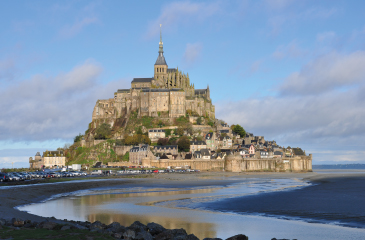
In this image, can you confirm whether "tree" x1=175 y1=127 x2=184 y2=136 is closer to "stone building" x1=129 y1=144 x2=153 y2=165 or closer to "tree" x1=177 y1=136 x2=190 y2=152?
"tree" x1=177 y1=136 x2=190 y2=152

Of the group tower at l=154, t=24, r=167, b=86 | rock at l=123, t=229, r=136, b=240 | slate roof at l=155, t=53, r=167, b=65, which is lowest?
rock at l=123, t=229, r=136, b=240

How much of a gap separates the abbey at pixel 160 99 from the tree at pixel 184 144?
13206 millimetres

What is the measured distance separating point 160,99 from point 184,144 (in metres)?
19.2

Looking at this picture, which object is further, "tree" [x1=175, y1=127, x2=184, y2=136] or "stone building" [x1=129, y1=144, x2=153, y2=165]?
"tree" [x1=175, y1=127, x2=184, y2=136]

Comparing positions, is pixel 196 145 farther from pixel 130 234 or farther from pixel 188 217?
pixel 130 234

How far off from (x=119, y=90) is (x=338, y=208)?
100305 millimetres

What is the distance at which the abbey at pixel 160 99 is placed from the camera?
11325 cm

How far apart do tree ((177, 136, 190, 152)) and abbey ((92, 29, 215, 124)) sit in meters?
13.2

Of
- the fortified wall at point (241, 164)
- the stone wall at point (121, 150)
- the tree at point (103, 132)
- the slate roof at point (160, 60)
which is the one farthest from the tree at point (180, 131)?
the slate roof at point (160, 60)

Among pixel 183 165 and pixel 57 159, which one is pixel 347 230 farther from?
pixel 57 159

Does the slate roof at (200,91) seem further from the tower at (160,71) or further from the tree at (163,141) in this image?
the tree at (163,141)

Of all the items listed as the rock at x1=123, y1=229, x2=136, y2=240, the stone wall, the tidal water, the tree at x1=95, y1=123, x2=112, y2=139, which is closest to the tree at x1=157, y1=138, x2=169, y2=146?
the stone wall

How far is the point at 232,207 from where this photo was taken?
92.7ft

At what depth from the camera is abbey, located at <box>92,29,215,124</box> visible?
113250 millimetres
